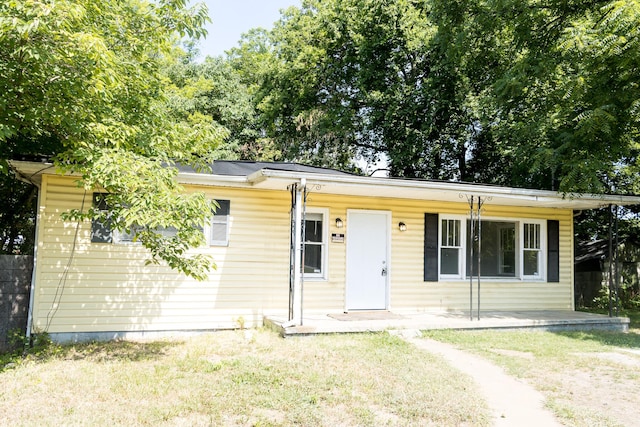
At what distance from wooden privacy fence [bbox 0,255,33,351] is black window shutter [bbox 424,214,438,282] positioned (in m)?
6.64

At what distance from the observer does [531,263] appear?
10.0 meters

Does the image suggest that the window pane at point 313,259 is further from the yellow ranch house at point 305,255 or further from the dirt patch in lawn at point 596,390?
the dirt patch in lawn at point 596,390

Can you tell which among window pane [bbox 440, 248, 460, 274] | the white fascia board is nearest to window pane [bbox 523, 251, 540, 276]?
the white fascia board

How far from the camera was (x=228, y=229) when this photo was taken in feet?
26.1

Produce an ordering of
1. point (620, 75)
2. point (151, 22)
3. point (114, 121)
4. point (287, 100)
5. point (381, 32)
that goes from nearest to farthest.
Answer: point (114, 121) < point (151, 22) < point (620, 75) < point (381, 32) < point (287, 100)

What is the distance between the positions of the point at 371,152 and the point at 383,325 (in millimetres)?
12390

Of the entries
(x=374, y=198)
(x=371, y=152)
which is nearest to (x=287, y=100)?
(x=371, y=152)

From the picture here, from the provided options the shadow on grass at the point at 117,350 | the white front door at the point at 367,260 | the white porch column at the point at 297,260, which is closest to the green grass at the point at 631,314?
the white front door at the point at 367,260

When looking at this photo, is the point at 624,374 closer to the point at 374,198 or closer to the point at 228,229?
the point at 374,198

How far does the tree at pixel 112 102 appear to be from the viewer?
4.45 meters

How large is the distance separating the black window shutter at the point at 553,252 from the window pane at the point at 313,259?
5.01 metres

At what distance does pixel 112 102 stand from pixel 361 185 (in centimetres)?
377

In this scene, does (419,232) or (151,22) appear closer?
(151,22)

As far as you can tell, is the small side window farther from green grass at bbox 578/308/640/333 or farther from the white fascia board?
green grass at bbox 578/308/640/333
